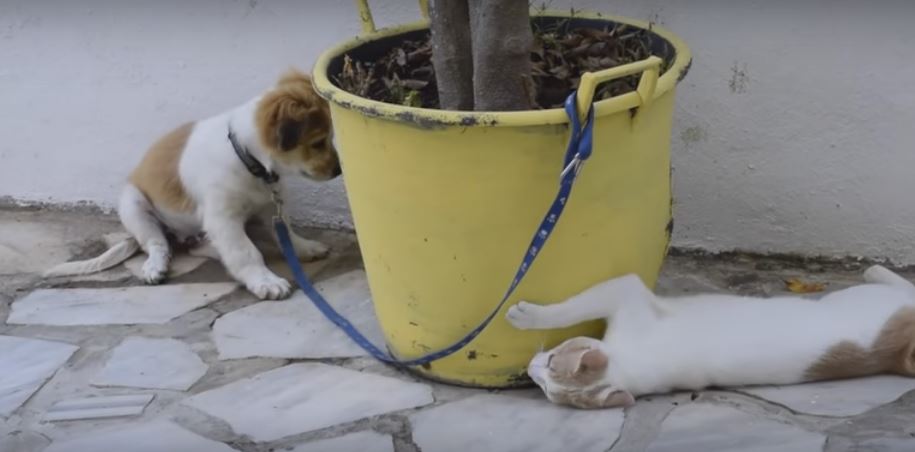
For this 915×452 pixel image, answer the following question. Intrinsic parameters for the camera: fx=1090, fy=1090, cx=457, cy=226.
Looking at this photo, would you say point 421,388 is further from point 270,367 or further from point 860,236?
point 860,236

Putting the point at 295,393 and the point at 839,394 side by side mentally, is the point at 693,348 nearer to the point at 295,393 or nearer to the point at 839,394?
the point at 839,394

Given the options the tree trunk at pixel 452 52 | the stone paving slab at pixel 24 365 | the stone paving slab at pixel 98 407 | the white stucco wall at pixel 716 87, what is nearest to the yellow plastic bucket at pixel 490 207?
the tree trunk at pixel 452 52

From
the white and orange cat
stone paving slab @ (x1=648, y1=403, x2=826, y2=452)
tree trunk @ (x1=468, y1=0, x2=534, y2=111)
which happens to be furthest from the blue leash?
stone paving slab @ (x1=648, y1=403, x2=826, y2=452)

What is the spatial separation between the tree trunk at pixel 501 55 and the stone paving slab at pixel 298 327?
858mm

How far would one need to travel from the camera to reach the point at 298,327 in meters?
3.16

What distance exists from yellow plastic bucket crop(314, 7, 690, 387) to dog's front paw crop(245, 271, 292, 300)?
0.64 meters

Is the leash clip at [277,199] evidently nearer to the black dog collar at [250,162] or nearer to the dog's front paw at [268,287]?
the black dog collar at [250,162]

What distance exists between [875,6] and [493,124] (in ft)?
4.63

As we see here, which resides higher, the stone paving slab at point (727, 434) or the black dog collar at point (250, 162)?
the black dog collar at point (250, 162)

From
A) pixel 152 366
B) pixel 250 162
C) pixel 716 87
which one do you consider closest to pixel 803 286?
pixel 716 87

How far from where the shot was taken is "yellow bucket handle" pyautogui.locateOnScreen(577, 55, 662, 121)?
228 centimetres

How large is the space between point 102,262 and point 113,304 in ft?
0.98

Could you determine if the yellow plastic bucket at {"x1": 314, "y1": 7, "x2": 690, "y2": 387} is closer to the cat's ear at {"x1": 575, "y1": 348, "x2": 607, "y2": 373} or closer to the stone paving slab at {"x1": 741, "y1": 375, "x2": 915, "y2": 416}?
the cat's ear at {"x1": 575, "y1": 348, "x2": 607, "y2": 373}

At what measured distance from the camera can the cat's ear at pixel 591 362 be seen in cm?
252
